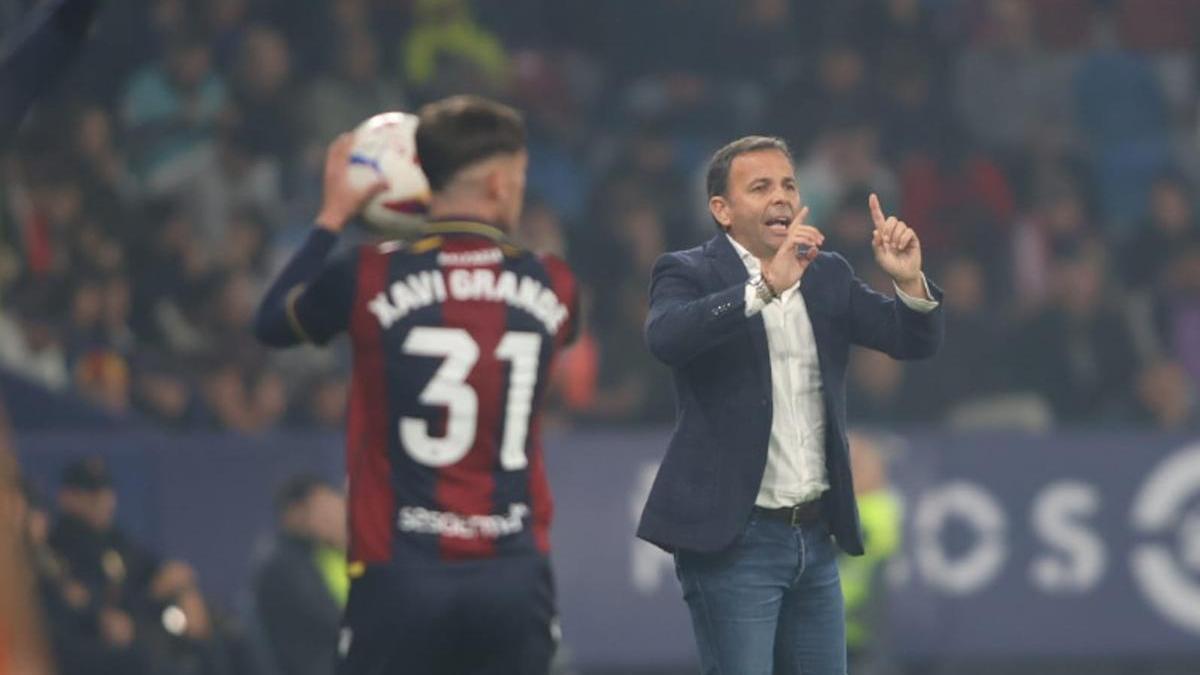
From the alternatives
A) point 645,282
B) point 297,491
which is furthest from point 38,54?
point 645,282

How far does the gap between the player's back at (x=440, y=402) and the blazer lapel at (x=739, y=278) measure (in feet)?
2.36

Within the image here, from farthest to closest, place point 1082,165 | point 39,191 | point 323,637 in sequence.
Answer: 1. point 1082,165
2. point 39,191
3. point 323,637

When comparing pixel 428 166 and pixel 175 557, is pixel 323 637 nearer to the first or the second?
pixel 175 557

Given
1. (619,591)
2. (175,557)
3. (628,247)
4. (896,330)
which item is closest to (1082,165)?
(628,247)

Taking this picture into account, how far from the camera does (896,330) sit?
5.46 m

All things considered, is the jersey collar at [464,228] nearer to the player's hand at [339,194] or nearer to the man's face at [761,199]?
the player's hand at [339,194]

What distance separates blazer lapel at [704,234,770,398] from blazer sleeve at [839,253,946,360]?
0.25 m

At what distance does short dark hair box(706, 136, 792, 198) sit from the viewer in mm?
5504

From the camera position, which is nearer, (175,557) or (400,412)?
(400,412)

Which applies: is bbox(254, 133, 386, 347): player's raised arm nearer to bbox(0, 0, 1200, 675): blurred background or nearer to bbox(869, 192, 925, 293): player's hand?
bbox(869, 192, 925, 293): player's hand

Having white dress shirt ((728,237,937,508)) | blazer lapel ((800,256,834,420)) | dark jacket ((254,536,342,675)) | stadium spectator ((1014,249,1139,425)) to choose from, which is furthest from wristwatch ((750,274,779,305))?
stadium spectator ((1014,249,1139,425))

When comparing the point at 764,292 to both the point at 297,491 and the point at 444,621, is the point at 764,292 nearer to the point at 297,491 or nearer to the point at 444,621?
the point at 444,621

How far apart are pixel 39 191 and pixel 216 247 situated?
3.40ft

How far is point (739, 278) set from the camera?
18.0ft
